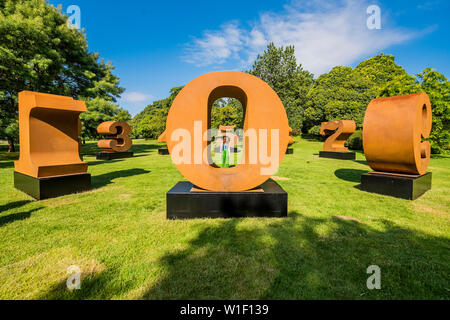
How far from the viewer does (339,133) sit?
1571cm

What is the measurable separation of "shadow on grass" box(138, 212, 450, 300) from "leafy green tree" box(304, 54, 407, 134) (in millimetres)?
24836

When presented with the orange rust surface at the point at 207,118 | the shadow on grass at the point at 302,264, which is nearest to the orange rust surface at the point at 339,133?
the shadow on grass at the point at 302,264

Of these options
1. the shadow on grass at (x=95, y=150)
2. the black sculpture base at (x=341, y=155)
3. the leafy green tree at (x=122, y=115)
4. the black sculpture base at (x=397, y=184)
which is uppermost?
the leafy green tree at (x=122, y=115)

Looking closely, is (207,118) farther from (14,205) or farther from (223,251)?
(14,205)

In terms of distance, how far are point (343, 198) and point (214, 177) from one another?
393 centimetres

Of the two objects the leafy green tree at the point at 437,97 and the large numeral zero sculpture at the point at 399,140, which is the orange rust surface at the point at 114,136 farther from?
the leafy green tree at the point at 437,97

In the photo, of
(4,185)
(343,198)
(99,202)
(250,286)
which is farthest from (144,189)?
(343,198)

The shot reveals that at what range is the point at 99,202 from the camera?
217 inches

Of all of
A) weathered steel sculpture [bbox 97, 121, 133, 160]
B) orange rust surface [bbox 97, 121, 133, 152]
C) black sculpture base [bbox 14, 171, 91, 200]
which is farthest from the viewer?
orange rust surface [bbox 97, 121, 133, 152]

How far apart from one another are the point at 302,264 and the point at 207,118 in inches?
126

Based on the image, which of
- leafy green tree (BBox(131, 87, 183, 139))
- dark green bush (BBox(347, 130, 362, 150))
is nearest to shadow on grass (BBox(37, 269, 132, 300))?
dark green bush (BBox(347, 130, 362, 150))

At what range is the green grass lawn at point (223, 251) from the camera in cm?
245

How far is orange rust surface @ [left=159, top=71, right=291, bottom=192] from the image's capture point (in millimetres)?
4480

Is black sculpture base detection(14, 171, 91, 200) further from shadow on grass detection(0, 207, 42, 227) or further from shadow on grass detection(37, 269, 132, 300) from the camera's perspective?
shadow on grass detection(37, 269, 132, 300)
